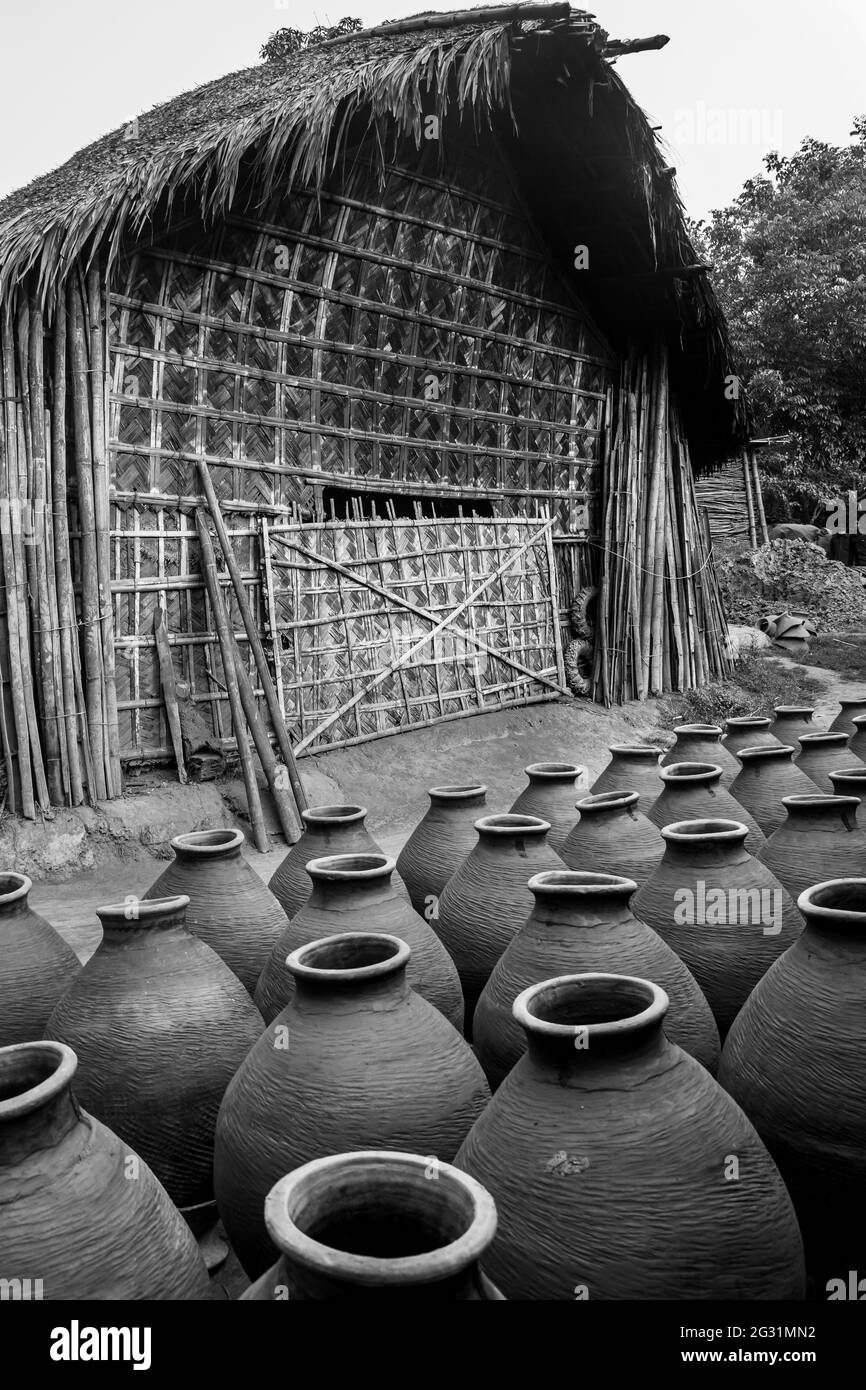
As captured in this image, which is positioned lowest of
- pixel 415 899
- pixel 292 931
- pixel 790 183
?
pixel 415 899

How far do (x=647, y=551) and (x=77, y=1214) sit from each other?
30.0ft

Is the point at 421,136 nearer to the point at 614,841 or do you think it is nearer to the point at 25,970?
the point at 614,841

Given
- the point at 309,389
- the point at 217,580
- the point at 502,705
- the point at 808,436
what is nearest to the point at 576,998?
the point at 217,580

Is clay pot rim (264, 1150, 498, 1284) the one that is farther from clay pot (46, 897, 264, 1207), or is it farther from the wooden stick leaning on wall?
the wooden stick leaning on wall

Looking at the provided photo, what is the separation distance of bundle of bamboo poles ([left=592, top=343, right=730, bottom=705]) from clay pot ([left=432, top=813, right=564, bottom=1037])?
6.66 m

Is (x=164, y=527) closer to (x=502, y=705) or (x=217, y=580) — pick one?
(x=217, y=580)

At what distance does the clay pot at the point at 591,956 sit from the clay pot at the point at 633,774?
6.80ft

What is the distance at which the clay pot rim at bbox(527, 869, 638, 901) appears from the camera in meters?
2.35

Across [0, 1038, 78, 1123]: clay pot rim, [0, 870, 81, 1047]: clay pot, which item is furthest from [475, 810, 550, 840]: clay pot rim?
[0, 1038, 78, 1123]: clay pot rim

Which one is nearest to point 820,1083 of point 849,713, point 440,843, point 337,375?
point 440,843

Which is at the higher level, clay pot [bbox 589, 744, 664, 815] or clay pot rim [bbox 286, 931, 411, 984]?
clay pot rim [bbox 286, 931, 411, 984]

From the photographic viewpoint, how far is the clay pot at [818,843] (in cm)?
308

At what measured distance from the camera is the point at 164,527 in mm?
6828

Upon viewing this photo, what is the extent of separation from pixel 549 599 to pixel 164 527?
407 centimetres
